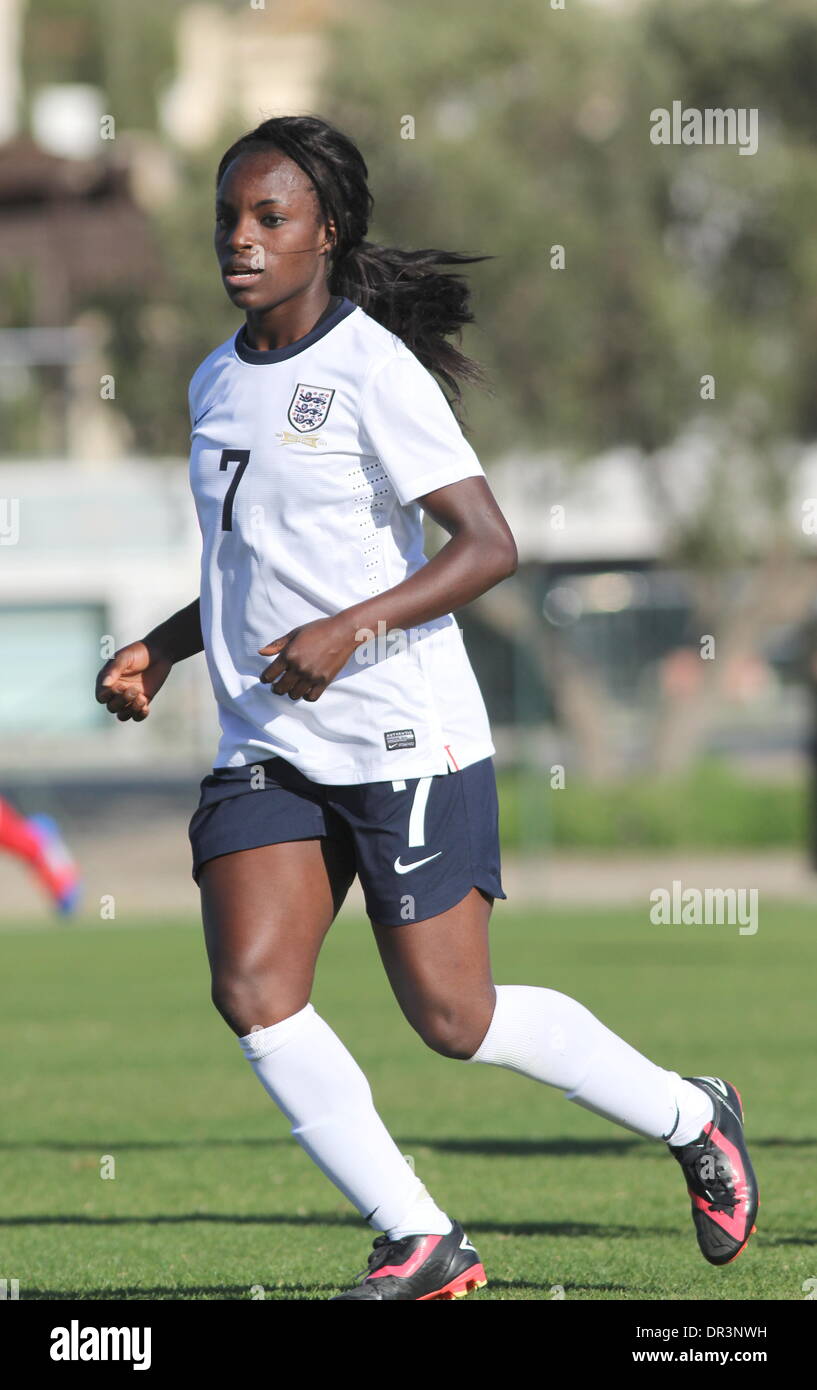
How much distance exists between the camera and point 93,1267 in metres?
4.84

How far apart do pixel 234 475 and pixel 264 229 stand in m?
0.46

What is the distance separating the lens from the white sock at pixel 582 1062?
13.1 ft

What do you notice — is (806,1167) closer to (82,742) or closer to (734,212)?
(734,212)

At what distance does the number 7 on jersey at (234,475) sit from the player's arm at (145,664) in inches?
13.6

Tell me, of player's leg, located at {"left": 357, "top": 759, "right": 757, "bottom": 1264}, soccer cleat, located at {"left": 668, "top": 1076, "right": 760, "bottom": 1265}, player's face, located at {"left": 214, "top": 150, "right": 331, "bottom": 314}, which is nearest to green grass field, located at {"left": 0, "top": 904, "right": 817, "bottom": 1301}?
soccer cleat, located at {"left": 668, "top": 1076, "right": 760, "bottom": 1265}

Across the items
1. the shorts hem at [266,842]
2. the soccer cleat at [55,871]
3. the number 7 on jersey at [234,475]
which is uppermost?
the number 7 on jersey at [234,475]

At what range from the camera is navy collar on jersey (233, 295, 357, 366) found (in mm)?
3893

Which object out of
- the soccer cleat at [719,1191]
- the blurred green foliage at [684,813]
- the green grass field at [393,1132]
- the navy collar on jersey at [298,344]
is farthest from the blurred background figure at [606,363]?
the navy collar on jersey at [298,344]

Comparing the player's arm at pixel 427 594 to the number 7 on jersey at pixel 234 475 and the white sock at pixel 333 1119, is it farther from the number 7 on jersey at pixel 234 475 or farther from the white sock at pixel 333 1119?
the white sock at pixel 333 1119

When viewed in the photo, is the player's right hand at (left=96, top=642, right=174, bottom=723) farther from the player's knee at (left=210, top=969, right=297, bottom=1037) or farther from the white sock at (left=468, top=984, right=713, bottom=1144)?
the white sock at (left=468, top=984, right=713, bottom=1144)

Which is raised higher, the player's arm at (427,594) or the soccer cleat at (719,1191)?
the player's arm at (427,594)

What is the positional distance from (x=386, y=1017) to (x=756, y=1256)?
6162 mm

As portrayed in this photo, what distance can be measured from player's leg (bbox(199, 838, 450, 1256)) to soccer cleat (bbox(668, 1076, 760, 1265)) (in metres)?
0.56

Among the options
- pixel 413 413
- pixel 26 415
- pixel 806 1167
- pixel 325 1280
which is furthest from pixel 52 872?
pixel 26 415
